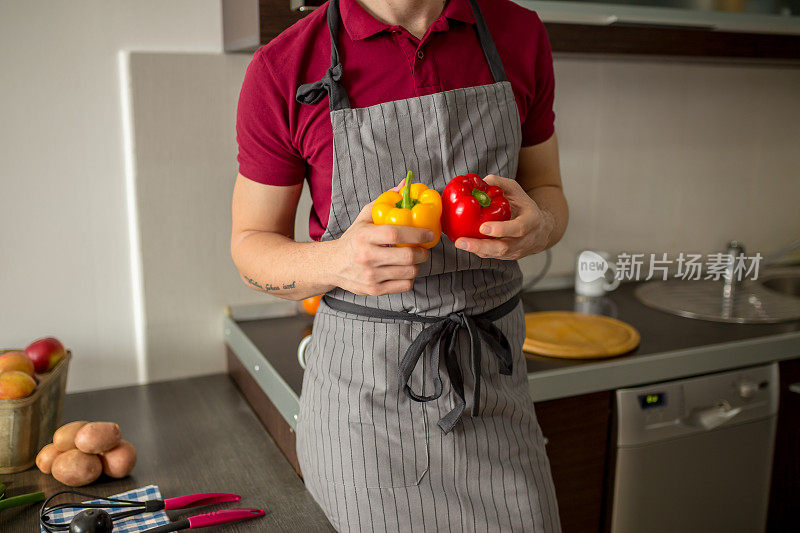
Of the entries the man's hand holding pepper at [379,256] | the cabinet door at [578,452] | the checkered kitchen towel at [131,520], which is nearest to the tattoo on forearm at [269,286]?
the man's hand holding pepper at [379,256]

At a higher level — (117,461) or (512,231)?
(512,231)

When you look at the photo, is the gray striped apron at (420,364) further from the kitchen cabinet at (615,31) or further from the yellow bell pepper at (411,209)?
the kitchen cabinet at (615,31)

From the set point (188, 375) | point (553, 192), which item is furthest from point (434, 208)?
point (188, 375)

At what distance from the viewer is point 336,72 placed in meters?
0.94

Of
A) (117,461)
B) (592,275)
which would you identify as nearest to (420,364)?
(117,461)

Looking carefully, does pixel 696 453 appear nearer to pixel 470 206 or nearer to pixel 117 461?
pixel 470 206

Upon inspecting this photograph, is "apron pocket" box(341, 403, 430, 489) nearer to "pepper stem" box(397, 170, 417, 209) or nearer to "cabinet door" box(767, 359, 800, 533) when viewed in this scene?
"pepper stem" box(397, 170, 417, 209)

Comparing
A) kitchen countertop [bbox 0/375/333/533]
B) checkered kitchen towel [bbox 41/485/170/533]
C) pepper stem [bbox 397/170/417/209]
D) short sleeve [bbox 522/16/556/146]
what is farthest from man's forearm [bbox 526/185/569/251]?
checkered kitchen towel [bbox 41/485/170/533]

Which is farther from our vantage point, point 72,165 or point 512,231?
point 72,165

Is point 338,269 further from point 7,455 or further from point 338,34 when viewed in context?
point 7,455

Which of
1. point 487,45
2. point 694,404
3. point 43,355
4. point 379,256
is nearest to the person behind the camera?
point 379,256

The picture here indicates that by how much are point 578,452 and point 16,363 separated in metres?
1.01

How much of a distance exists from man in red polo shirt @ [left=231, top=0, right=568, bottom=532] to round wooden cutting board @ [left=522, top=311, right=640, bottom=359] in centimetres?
45

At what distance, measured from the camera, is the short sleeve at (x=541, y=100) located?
3.51ft
